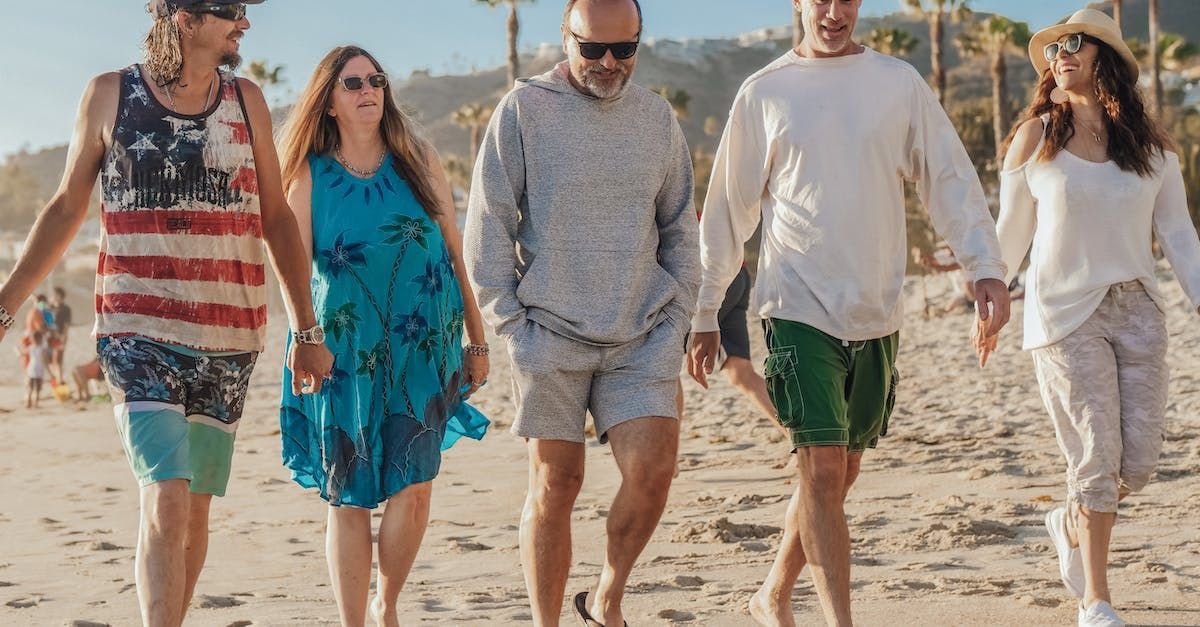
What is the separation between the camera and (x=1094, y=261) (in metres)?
5.01

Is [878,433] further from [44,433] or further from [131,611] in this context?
[44,433]

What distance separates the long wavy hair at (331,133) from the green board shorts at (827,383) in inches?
49.1

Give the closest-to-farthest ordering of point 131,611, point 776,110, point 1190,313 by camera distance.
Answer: point 776,110 → point 131,611 → point 1190,313

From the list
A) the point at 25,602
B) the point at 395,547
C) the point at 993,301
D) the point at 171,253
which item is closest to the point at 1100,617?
the point at 993,301

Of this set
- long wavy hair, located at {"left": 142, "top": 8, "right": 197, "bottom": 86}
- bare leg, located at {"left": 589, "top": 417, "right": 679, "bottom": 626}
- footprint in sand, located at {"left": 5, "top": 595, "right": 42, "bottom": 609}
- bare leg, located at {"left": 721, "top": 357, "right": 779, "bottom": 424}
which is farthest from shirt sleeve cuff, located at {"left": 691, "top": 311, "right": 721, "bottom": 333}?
footprint in sand, located at {"left": 5, "top": 595, "right": 42, "bottom": 609}

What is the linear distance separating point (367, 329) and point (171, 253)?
0.76 metres

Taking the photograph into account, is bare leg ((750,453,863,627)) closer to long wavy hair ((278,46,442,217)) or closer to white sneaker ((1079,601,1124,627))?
white sneaker ((1079,601,1124,627))

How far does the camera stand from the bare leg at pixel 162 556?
3855 mm

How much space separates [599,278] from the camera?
429cm

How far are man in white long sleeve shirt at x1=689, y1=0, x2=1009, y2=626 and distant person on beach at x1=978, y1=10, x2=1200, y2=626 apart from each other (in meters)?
0.64

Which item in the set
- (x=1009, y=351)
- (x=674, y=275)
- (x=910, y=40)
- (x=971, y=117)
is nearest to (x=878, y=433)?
(x=674, y=275)

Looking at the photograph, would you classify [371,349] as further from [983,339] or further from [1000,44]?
[1000,44]

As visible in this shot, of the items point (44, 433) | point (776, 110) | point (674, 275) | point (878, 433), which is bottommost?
point (44, 433)

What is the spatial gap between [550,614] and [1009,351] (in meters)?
12.0
